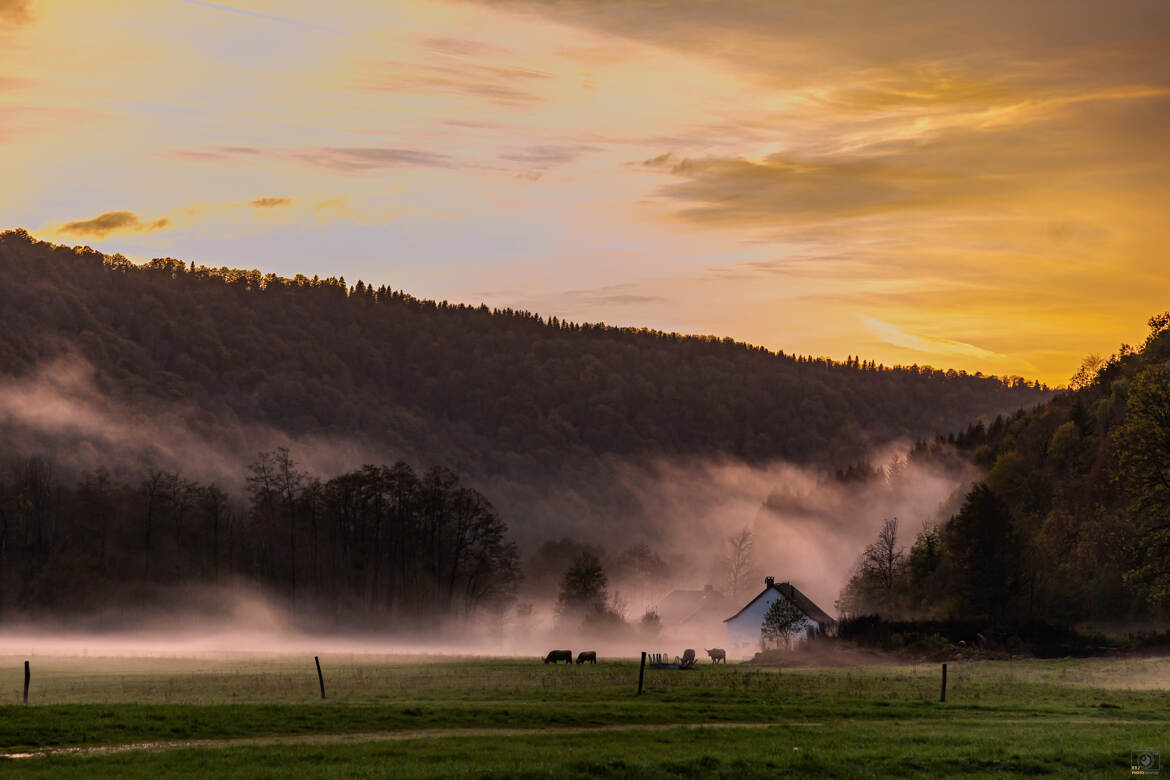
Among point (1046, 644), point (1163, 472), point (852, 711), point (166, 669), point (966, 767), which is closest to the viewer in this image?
point (966, 767)

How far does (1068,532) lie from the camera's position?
133625mm

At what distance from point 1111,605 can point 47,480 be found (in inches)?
5453

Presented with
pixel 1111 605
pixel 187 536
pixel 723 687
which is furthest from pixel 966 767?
pixel 187 536

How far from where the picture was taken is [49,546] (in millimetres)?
158750

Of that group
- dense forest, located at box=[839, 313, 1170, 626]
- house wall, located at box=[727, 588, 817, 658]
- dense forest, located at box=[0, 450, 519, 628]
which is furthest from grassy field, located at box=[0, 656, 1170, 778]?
dense forest, located at box=[0, 450, 519, 628]

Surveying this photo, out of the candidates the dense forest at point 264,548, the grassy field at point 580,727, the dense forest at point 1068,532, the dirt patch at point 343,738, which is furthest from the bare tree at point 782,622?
the dirt patch at point 343,738

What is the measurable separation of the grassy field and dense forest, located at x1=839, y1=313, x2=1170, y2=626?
12777mm

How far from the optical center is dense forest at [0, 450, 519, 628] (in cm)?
14812

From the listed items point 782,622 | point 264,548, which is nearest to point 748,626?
point 782,622

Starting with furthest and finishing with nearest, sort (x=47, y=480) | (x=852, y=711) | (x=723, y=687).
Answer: (x=47, y=480), (x=723, y=687), (x=852, y=711)

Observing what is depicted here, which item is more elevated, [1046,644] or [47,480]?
[47,480]

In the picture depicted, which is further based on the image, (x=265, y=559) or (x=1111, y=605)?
(x=265, y=559)

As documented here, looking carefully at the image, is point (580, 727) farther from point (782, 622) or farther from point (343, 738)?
point (782, 622)

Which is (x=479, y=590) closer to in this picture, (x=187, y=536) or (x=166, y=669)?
(x=187, y=536)
